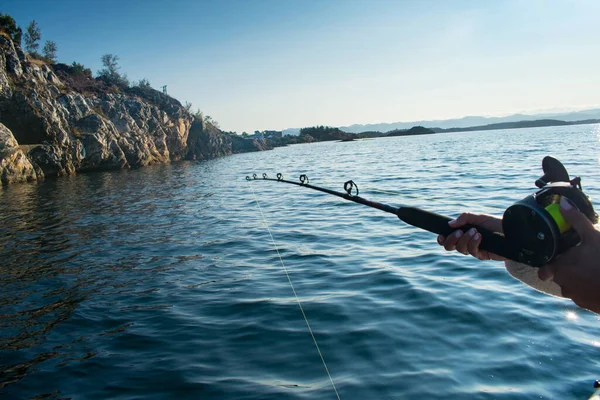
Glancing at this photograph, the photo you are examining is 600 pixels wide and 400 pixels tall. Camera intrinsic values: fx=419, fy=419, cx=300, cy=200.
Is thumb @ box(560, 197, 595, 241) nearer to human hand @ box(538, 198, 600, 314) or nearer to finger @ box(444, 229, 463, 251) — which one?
human hand @ box(538, 198, 600, 314)

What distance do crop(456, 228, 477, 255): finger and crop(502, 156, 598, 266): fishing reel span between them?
415mm

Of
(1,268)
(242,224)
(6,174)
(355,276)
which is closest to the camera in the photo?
(355,276)

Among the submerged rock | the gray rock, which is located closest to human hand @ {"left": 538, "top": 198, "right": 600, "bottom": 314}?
the submerged rock

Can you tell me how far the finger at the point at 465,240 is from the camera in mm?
2766

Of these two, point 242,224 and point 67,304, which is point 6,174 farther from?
point 67,304

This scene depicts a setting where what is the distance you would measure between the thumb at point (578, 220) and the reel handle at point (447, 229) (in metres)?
0.41

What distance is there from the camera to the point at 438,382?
4.12m

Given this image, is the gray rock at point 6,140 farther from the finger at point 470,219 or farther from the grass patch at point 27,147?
the finger at point 470,219

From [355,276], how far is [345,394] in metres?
3.43

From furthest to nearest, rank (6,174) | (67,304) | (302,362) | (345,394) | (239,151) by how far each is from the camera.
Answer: (239,151) < (6,174) < (67,304) < (302,362) < (345,394)

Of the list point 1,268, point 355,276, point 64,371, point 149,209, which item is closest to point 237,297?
point 355,276

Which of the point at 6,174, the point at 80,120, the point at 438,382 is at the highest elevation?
the point at 80,120

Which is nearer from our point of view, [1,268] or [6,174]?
[1,268]

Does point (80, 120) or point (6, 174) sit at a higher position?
point (80, 120)
